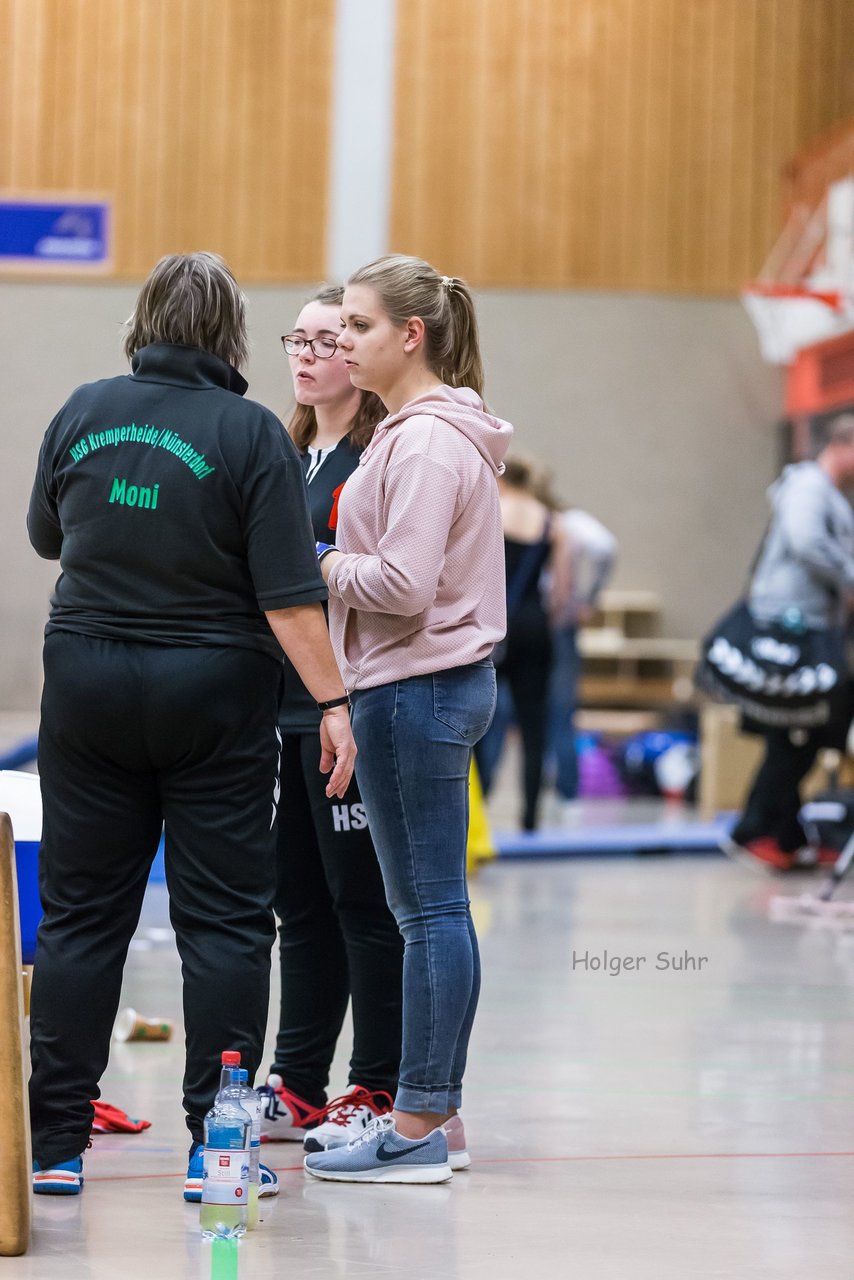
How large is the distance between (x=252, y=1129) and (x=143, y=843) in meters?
0.47

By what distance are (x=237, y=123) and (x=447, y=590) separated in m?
12.0

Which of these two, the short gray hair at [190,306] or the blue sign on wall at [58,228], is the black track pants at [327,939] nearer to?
the short gray hair at [190,306]

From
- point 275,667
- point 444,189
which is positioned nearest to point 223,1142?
point 275,667

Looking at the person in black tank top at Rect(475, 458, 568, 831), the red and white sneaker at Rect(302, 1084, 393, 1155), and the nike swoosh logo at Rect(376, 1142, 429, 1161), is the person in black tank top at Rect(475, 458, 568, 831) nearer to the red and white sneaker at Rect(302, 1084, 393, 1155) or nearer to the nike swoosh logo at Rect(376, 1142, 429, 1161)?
the red and white sneaker at Rect(302, 1084, 393, 1155)

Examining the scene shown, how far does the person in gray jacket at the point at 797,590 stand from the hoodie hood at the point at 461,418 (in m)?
4.10

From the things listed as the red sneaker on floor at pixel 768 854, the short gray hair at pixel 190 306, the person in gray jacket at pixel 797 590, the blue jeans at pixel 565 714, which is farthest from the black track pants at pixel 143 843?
the blue jeans at pixel 565 714

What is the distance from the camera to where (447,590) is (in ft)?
8.81

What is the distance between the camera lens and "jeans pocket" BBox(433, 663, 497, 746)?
2.66 m

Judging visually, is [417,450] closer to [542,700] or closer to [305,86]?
[542,700]

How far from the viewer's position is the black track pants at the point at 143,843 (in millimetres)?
2477

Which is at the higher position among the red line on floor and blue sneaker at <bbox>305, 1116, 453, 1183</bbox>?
blue sneaker at <bbox>305, 1116, 453, 1183</bbox>

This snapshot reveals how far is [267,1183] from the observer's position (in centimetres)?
260

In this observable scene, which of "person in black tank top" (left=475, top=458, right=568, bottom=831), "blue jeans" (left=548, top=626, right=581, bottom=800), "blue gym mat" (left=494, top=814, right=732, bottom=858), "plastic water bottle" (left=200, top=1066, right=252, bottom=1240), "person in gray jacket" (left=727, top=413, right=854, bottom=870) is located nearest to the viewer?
"plastic water bottle" (left=200, top=1066, right=252, bottom=1240)

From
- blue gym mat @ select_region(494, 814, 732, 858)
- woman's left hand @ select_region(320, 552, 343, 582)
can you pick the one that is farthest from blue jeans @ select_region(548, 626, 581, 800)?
woman's left hand @ select_region(320, 552, 343, 582)
